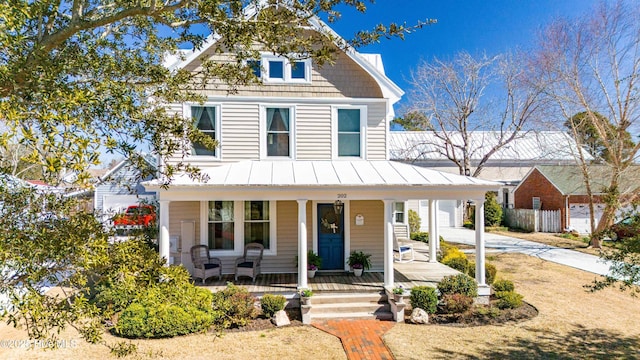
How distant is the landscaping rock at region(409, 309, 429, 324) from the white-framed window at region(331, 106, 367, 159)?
17.1 ft

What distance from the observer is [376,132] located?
11789mm

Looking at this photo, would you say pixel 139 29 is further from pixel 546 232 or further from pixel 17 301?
pixel 546 232

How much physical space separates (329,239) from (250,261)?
2.66 metres

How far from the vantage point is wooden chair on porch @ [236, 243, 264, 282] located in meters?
10.4

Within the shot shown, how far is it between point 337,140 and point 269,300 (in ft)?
18.5

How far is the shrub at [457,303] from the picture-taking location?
8.67m

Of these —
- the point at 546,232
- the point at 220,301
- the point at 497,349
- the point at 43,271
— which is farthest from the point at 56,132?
the point at 546,232

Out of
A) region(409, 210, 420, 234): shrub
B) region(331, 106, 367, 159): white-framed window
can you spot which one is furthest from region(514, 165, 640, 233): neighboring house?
region(331, 106, 367, 159): white-framed window

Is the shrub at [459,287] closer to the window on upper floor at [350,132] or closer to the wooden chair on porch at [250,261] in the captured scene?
the window on upper floor at [350,132]

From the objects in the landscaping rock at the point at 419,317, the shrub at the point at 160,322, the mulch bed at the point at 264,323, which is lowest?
the mulch bed at the point at 264,323

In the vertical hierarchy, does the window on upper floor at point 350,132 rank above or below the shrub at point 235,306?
above

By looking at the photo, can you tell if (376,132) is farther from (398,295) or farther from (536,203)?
(536,203)

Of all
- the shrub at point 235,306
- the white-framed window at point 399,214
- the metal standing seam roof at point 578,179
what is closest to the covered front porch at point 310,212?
the shrub at point 235,306

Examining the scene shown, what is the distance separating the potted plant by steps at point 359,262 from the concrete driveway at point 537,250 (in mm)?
7714
